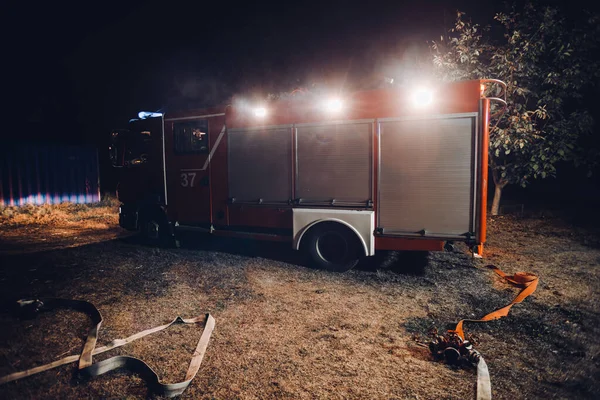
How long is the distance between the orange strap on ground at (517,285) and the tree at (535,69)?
4.03m

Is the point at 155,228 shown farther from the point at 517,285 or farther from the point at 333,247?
the point at 517,285

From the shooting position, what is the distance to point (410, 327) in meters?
3.79

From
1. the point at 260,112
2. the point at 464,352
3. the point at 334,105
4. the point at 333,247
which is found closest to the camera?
the point at 464,352

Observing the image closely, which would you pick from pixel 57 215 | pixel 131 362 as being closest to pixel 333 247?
pixel 131 362

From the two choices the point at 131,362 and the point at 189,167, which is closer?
the point at 131,362

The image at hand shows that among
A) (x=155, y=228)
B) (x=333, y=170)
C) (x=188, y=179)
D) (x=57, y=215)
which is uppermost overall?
(x=333, y=170)

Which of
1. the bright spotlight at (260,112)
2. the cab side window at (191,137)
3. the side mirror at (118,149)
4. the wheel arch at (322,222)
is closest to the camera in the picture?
the wheel arch at (322,222)

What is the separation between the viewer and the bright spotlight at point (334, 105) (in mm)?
5637

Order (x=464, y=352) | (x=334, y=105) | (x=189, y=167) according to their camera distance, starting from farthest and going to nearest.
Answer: (x=189, y=167), (x=334, y=105), (x=464, y=352)

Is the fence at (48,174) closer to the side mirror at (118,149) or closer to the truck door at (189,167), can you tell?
the side mirror at (118,149)

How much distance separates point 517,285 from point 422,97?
9.92 ft

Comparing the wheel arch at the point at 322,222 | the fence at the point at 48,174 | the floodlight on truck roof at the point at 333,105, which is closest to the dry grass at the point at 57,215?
the fence at the point at 48,174

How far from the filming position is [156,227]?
7711mm

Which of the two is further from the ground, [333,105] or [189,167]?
[333,105]
